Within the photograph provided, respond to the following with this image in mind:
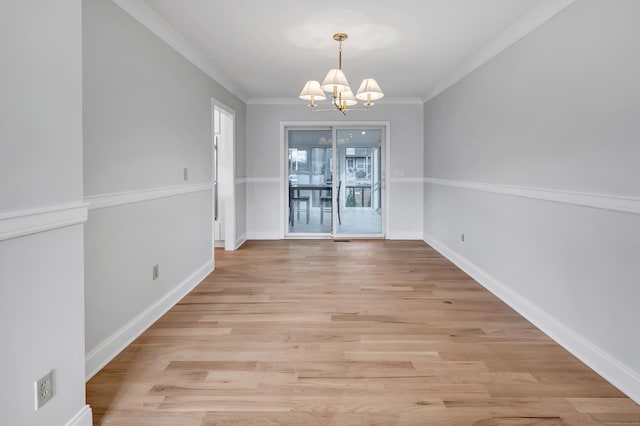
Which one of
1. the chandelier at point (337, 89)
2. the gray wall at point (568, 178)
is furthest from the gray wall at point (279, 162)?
the chandelier at point (337, 89)

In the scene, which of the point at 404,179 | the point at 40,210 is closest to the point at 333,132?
the point at 404,179

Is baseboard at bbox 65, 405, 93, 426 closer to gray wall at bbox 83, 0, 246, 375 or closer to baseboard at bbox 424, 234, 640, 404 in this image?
gray wall at bbox 83, 0, 246, 375

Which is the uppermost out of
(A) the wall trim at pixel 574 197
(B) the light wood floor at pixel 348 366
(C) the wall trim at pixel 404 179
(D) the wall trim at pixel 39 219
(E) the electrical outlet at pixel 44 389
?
(C) the wall trim at pixel 404 179

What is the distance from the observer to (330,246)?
6.49 meters

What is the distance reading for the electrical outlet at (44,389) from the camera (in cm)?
152

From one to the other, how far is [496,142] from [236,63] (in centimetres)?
289

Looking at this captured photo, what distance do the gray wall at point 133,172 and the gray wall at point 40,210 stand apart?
0.68 meters

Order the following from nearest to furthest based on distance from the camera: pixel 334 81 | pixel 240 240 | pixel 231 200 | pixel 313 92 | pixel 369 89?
1. pixel 334 81
2. pixel 313 92
3. pixel 369 89
4. pixel 231 200
5. pixel 240 240

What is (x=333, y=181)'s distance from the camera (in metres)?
7.29

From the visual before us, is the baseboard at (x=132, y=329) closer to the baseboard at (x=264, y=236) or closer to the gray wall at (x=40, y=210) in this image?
the gray wall at (x=40, y=210)

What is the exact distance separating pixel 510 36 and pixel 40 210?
3.64 m

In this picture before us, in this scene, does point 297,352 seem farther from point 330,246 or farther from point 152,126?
point 330,246

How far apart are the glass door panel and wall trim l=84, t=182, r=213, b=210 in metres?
3.22

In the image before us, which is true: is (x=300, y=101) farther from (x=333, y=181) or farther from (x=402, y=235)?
(x=402, y=235)
